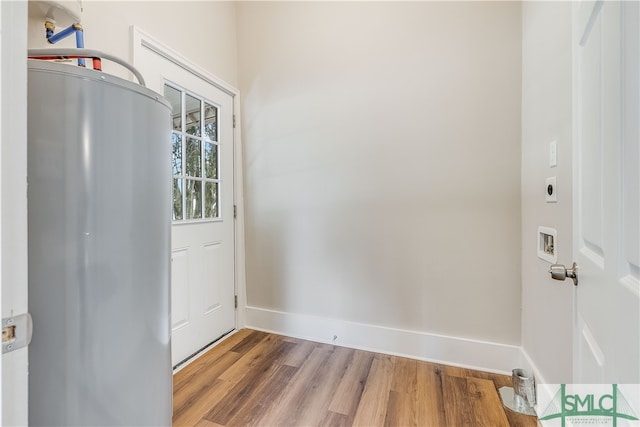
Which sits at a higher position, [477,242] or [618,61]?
[618,61]

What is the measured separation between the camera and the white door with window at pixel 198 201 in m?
1.82

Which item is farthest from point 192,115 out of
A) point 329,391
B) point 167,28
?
point 329,391

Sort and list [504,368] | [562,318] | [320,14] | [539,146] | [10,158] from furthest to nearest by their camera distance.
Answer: [320,14] → [504,368] → [539,146] → [562,318] → [10,158]

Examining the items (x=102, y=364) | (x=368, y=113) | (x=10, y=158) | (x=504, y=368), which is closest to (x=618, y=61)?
(x=10, y=158)

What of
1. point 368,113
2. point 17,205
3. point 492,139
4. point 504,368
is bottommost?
point 504,368

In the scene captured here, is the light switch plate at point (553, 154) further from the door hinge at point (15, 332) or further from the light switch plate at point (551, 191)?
the door hinge at point (15, 332)

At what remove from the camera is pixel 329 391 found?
1608mm

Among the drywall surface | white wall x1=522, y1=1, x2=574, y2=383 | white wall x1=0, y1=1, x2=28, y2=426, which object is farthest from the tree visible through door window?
white wall x1=522, y1=1, x2=574, y2=383

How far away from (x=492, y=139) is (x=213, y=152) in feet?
6.46

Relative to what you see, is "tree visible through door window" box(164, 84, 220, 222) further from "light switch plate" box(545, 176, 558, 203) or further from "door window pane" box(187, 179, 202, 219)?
"light switch plate" box(545, 176, 558, 203)

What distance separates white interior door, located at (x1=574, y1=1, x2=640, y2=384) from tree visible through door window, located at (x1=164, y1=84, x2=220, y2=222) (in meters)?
1.95

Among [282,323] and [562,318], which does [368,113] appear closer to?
[562,318]

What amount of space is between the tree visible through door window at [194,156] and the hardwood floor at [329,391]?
1050 millimetres

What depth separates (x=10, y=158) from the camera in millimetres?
439
